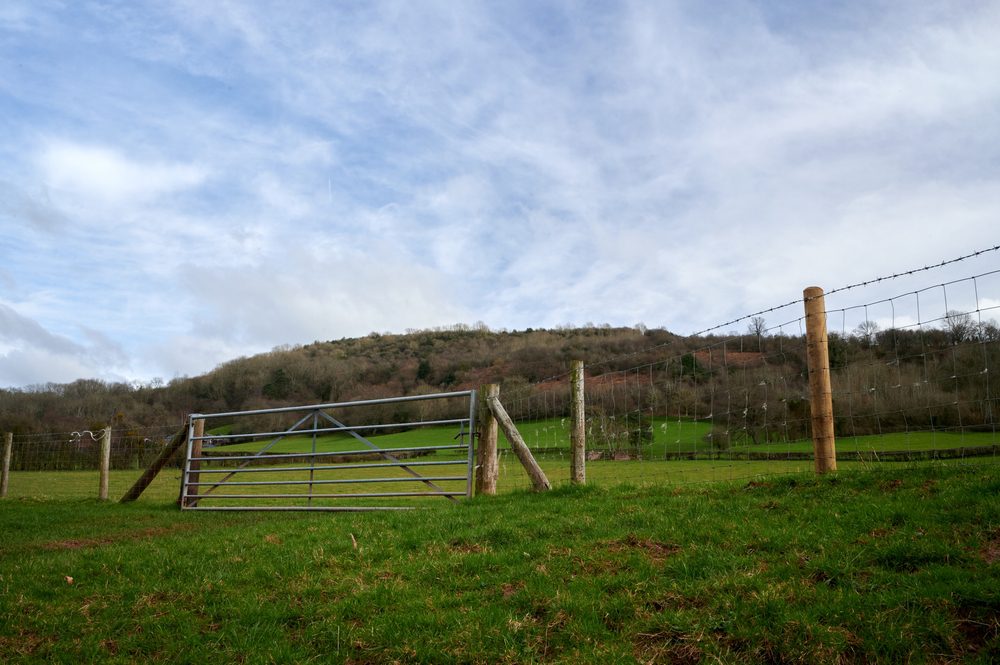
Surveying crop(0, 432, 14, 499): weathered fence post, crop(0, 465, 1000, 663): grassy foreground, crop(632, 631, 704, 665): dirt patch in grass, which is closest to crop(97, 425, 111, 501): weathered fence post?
crop(0, 432, 14, 499): weathered fence post

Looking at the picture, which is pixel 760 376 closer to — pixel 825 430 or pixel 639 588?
pixel 825 430

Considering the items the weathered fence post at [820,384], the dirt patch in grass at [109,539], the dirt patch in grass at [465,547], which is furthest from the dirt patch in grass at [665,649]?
the dirt patch in grass at [109,539]

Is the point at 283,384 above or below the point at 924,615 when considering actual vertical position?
above

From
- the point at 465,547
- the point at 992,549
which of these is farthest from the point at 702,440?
the point at 992,549

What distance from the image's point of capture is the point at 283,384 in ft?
218

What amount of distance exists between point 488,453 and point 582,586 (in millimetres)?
5075

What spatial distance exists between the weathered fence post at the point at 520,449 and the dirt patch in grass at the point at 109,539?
4491 millimetres

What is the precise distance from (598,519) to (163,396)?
A: 6622cm

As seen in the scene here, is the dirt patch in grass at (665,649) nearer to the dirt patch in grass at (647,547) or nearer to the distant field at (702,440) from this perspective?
the dirt patch in grass at (647,547)

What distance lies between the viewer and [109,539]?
884 centimetres

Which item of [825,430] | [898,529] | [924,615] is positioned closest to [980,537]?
[898,529]

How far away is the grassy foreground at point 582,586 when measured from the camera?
373 centimetres

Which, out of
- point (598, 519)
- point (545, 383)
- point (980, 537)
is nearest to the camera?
point (980, 537)

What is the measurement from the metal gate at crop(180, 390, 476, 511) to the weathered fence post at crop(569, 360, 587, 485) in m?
1.59
